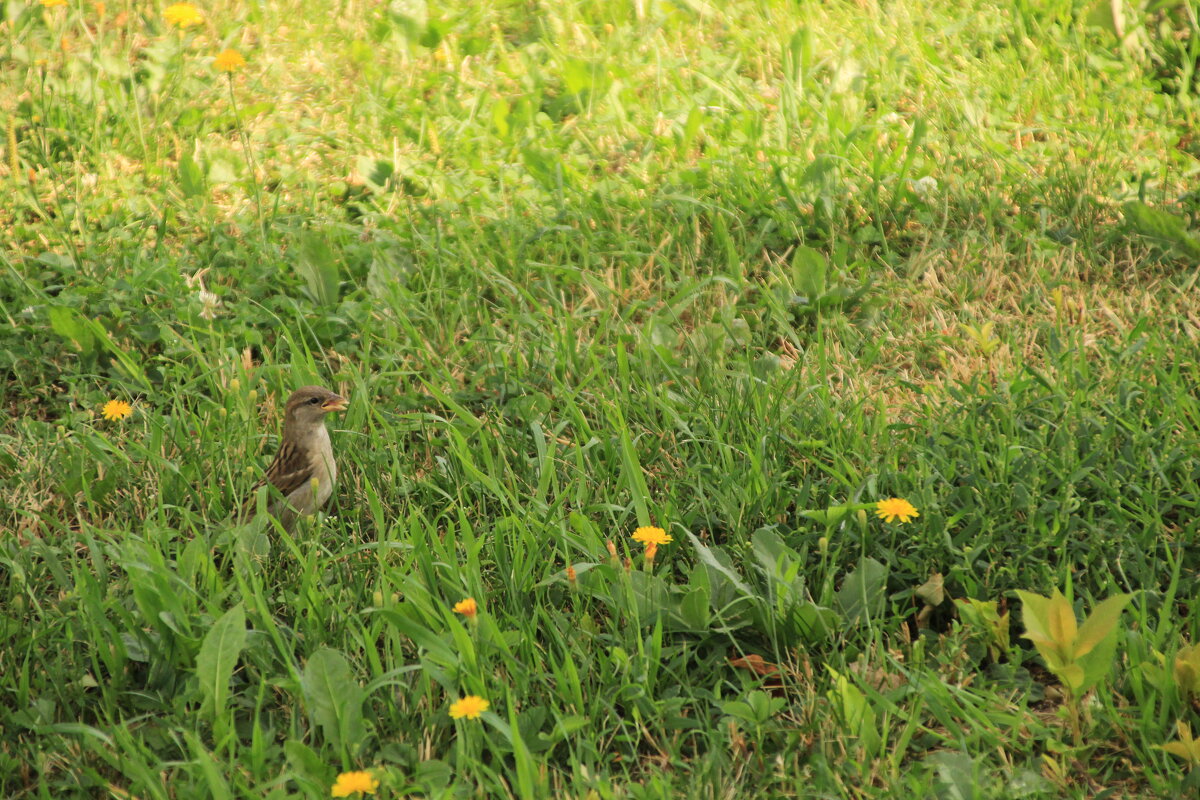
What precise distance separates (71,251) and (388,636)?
102 inches

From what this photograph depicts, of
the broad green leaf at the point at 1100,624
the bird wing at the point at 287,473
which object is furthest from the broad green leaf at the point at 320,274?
the broad green leaf at the point at 1100,624

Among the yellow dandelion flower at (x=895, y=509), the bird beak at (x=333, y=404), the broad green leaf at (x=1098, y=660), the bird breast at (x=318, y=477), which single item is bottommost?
the bird breast at (x=318, y=477)

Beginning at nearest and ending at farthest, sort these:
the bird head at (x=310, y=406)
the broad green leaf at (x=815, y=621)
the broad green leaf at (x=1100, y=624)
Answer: the broad green leaf at (x=1100, y=624) < the broad green leaf at (x=815, y=621) < the bird head at (x=310, y=406)

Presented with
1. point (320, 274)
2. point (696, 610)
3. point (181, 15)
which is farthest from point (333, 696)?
point (181, 15)

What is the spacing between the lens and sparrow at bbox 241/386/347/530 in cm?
378

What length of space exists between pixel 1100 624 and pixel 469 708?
1495 millimetres

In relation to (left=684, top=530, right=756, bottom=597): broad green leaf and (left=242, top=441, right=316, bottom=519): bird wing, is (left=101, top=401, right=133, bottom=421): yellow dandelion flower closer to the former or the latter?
(left=242, top=441, right=316, bottom=519): bird wing

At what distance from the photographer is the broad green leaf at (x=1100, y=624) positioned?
9.39 ft

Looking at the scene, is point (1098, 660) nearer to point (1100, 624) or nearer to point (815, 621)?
point (1100, 624)

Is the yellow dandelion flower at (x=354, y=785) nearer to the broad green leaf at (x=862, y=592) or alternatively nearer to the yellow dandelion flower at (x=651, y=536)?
the yellow dandelion flower at (x=651, y=536)

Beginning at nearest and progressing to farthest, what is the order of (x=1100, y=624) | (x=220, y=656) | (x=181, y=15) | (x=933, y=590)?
(x=1100, y=624), (x=220, y=656), (x=933, y=590), (x=181, y=15)

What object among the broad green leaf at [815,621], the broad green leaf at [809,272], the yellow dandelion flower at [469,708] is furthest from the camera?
the broad green leaf at [809,272]

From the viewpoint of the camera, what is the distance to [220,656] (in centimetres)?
298

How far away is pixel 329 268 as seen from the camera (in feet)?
15.6
